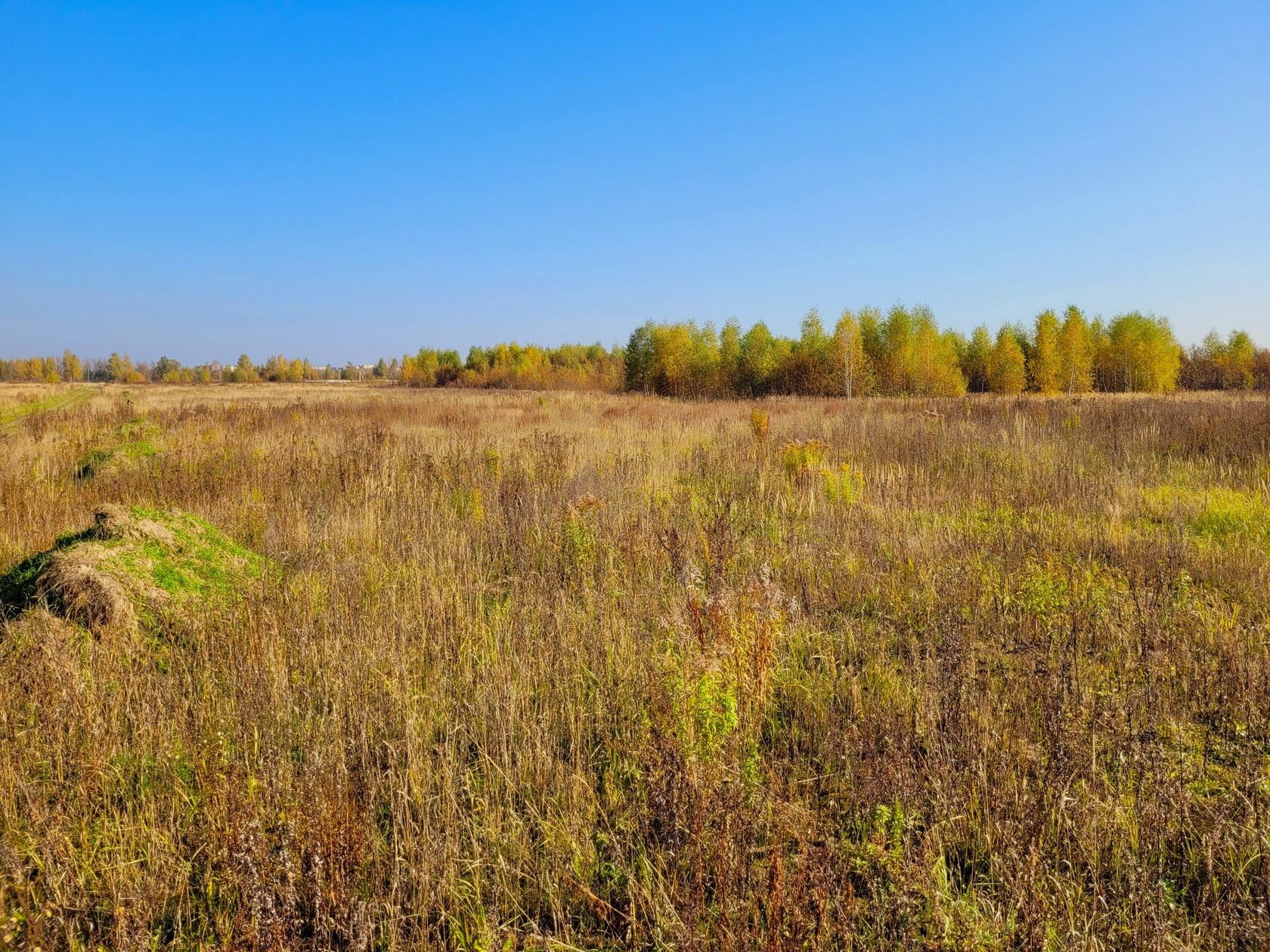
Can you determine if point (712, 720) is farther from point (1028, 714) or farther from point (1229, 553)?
point (1229, 553)

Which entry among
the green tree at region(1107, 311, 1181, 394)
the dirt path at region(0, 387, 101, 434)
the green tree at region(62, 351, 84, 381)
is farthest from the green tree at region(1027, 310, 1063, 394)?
the green tree at region(62, 351, 84, 381)

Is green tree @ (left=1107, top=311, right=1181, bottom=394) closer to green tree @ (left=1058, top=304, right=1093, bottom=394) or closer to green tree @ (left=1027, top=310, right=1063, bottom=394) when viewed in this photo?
green tree @ (left=1058, top=304, right=1093, bottom=394)

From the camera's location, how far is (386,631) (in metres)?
3.34

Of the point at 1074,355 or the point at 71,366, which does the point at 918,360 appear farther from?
the point at 71,366

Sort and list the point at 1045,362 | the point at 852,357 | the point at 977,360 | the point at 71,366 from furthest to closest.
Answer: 1. the point at 71,366
2. the point at 977,360
3. the point at 1045,362
4. the point at 852,357

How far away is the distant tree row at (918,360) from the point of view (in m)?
41.8

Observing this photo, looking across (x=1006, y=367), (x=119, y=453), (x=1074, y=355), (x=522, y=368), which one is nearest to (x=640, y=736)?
(x=119, y=453)

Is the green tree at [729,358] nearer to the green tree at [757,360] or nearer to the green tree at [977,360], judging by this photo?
the green tree at [757,360]

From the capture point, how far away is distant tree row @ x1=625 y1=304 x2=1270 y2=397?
41.8 m

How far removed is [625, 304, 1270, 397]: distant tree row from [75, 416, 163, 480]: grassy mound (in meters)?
33.8

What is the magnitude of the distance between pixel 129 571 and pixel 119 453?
6.26m

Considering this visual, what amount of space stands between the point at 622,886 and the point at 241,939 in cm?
102

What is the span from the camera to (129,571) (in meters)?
3.62

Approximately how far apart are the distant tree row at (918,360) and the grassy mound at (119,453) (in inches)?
1329
